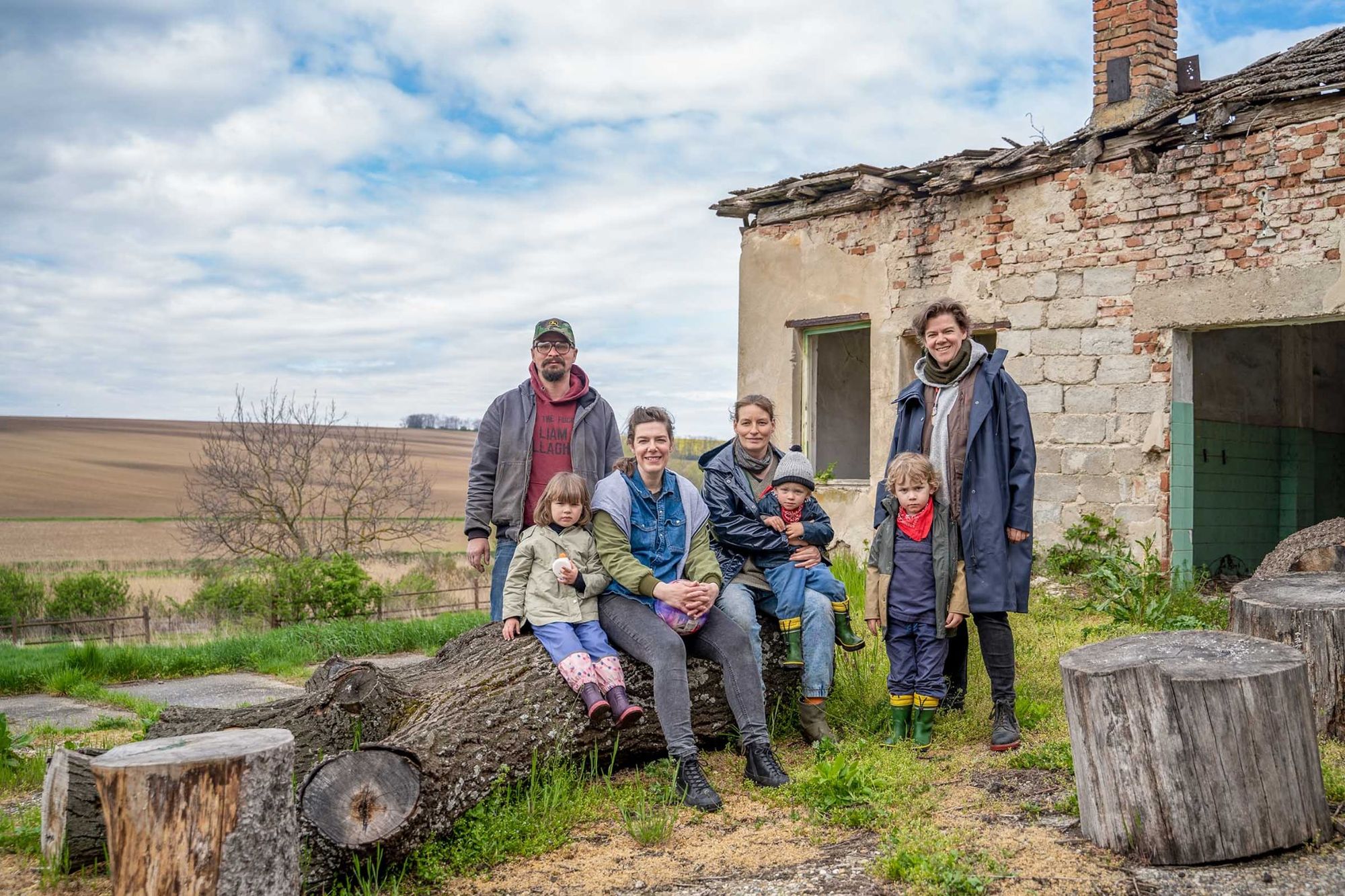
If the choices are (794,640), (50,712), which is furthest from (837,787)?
(50,712)

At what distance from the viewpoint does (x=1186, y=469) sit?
8.61 m

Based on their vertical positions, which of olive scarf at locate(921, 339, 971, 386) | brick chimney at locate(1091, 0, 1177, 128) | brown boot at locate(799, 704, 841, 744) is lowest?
brown boot at locate(799, 704, 841, 744)

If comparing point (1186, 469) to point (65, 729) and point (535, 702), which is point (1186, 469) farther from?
point (65, 729)

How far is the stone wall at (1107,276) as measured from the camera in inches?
309

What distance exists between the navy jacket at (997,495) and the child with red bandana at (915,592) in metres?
0.10

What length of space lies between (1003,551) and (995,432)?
545 mm

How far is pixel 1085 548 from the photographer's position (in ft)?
29.3

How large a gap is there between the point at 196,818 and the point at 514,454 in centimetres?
273

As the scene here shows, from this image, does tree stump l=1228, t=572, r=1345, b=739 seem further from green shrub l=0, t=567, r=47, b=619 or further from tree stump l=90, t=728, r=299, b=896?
green shrub l=0, t=567, r=47, b=619

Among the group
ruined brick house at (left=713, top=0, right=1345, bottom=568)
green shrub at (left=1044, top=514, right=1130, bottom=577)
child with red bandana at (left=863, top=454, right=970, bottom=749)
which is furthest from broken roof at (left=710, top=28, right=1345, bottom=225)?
child with red bandana at (left=863, top=454, right=970, bottom=749)

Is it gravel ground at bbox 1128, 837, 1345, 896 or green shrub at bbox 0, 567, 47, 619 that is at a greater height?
gravel ground at bbox 1128, 837, 1345, 896

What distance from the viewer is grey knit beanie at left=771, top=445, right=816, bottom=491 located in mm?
4953

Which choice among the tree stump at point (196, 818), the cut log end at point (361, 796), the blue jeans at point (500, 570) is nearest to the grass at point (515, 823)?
the cut log end at point (361, 796)

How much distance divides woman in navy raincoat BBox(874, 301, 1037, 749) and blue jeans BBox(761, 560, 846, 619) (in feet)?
1.25
